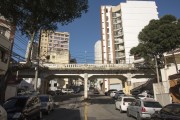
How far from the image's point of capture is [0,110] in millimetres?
7234

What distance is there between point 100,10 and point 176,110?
87596 millimetres

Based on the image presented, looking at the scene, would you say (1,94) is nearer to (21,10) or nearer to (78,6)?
(21,10)

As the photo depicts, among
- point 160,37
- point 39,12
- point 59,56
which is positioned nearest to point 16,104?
point 39,12

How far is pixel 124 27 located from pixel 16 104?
73786mm

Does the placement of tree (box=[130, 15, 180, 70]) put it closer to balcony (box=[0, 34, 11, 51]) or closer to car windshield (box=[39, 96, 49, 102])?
car windshield (box=[39, 96, 49, 102])

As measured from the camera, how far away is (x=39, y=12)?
515 inches

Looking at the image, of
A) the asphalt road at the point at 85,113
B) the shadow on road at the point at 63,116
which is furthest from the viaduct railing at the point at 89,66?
the shadow on road at the point at 63,116

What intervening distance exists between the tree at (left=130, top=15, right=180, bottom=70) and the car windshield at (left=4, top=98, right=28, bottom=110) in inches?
972

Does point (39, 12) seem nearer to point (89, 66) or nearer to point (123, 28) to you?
point (89, 66)

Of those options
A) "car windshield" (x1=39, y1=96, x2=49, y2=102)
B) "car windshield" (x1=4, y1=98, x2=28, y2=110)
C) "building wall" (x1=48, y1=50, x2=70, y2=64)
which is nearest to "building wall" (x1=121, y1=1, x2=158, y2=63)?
"building wall" (x1=48, y1=50, x2=70, y2=64)

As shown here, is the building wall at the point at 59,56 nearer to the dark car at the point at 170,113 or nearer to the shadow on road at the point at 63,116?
the shadow on road at the point at 63,116

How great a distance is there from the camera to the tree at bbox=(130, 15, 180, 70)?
3438 cm

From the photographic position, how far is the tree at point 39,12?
12281 mm

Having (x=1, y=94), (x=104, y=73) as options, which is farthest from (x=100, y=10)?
(x=1, y=94)
